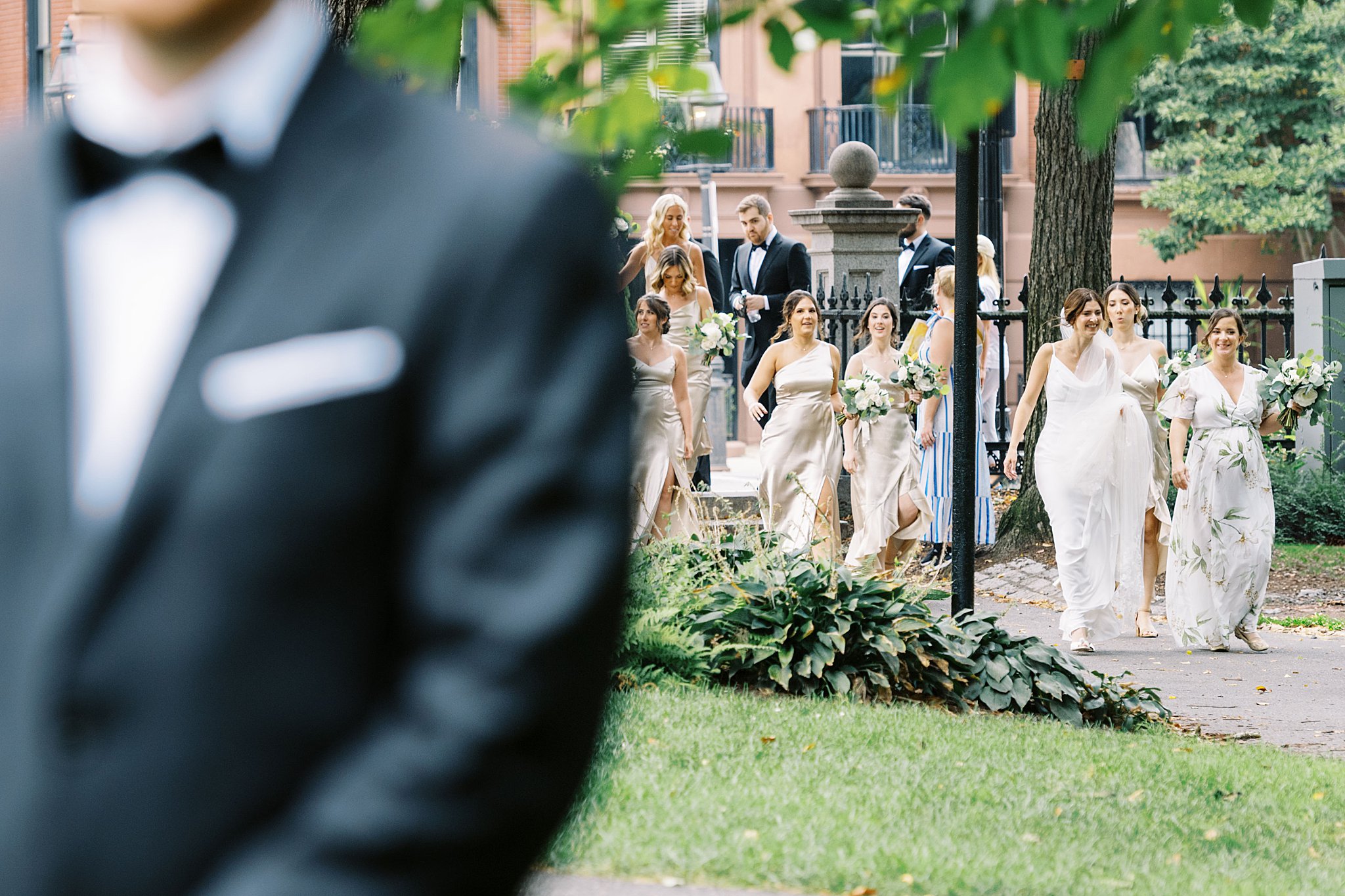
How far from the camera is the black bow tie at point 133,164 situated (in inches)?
51.3

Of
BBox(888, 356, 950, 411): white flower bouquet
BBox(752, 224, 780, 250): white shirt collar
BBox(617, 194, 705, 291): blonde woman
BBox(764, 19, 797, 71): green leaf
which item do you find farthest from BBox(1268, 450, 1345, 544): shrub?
BBox(764, 19, 797, 71): green leaf

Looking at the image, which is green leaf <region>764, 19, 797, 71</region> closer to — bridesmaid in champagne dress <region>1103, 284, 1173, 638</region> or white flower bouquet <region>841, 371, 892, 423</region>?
bridesmaid in champagne dress <region>1103, 284, 1173, 638</region>

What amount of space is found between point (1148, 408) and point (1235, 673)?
2418 mm

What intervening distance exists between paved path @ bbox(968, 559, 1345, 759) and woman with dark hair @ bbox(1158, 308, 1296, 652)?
10.3 inches

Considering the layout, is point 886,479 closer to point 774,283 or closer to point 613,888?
point 774,283

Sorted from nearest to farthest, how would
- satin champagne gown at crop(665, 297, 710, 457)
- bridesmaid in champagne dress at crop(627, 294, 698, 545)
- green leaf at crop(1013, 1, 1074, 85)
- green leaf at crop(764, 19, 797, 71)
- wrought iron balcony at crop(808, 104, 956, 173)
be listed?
green leaf at crop(1013, 1, 1074, 85)
green leaf at crop(764, 19, 797, 71)
bridesmaid in champagne dress at crop(627, 294, 698, 545)
satin champagne gown at crop(665, 297, 710, 457)
wrought iron balcony at crop(808, 104, 956, 173)

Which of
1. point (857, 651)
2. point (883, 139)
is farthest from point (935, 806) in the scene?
point (883, 139)

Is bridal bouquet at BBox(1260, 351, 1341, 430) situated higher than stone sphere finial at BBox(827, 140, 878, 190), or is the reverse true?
stone sphere finial at BBox(827, 140, 878, 190)

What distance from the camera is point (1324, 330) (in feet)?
51.2

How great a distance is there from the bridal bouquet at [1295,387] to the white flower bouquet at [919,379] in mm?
2315

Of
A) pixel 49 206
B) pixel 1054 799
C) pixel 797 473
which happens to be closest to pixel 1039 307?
pixel 797 473

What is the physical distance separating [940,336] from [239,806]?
12.1 metres

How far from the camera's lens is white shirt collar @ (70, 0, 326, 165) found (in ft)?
4.28

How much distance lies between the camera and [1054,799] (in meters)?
5.96
